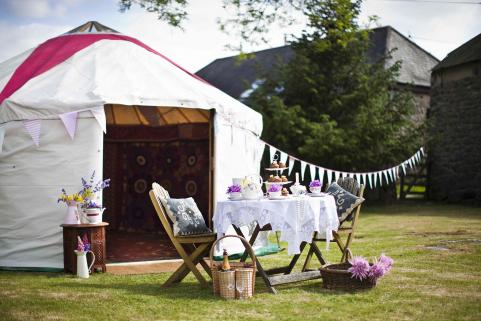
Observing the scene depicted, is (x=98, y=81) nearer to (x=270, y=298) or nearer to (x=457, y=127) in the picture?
(x=270, y=298)

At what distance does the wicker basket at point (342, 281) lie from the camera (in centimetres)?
455

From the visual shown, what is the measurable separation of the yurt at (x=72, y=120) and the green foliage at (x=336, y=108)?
4202mm

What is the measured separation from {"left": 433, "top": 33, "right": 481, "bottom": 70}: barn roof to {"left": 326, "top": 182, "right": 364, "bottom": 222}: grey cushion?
30.3ft

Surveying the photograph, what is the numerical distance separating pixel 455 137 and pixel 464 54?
190 centimetres

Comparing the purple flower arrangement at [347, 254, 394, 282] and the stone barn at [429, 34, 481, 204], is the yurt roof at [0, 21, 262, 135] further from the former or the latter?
the stone barn at [429, 34, 481, 204]

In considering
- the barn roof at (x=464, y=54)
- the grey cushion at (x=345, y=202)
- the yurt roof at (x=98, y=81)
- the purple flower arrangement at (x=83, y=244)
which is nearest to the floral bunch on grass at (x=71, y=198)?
the purple flower arrangement at (x=83, y=244)

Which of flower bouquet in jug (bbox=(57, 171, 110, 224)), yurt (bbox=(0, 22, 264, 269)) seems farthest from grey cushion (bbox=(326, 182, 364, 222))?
flower bouquet in jug (bbox=(57, 171, 110, 224))

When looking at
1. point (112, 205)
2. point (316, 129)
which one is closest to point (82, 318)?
point (112, 205)

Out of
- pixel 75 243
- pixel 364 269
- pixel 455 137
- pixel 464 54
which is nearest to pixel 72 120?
pixel 75 243

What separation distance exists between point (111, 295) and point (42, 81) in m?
2.74

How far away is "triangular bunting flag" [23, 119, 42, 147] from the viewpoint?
5848 mm

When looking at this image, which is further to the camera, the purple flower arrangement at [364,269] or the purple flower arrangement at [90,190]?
the purple flower arrangement at [90,190]

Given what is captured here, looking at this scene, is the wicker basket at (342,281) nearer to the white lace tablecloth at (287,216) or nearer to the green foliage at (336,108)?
the white lace tablecloth at (287,216)

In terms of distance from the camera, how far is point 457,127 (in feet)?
46.5
